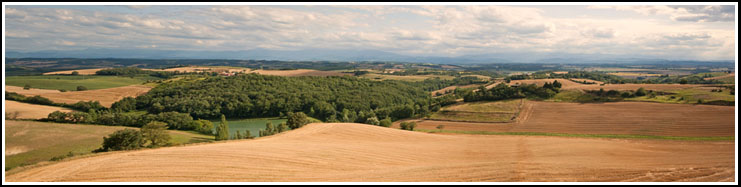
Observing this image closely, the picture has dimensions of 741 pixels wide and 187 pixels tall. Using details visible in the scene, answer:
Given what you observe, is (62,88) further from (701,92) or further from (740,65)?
(701,92)

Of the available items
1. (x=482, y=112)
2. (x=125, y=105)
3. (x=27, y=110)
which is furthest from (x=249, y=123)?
(x=482, y=112)

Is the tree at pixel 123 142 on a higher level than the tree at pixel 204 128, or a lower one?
higher

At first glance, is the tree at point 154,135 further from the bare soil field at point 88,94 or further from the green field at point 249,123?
the bare soil field at point 88,94

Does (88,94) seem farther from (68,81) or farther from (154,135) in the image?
(154,135)

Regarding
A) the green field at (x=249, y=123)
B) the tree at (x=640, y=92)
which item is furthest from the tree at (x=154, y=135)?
the tree at (x=640, y=92)

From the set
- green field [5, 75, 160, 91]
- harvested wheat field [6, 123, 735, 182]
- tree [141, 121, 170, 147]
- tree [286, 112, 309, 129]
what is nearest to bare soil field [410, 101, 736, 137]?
harvested wheat field [6, 123, 735, 182]

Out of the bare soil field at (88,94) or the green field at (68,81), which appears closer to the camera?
the bare soil field at (88,94)

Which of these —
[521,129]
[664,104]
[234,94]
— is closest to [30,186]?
[521,129]
